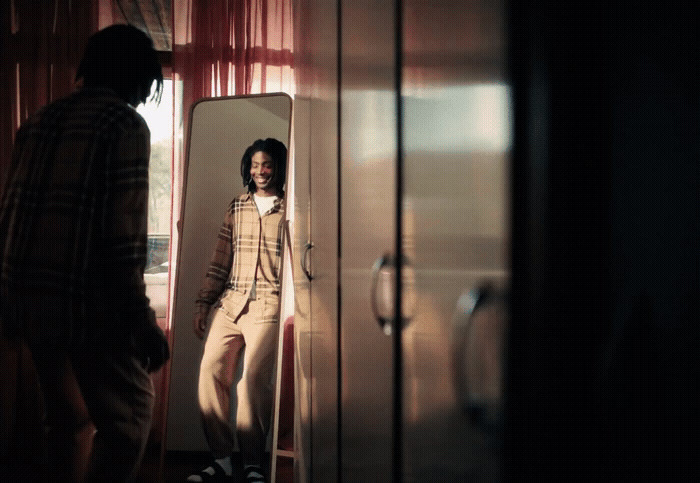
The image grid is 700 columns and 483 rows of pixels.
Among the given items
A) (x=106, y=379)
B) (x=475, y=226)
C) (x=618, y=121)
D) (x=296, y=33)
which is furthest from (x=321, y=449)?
(x=296, y=33)

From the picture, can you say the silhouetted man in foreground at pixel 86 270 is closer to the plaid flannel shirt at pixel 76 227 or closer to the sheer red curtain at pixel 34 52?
the plaid flannel shirt at pixel 76 227

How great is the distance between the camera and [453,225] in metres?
0.62

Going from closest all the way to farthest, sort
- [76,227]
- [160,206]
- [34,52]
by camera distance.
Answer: [76,227] → [34,52] → [160,206]

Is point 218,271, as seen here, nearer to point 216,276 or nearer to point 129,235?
point 216,276

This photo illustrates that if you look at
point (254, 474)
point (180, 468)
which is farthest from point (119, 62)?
point (180, 468)

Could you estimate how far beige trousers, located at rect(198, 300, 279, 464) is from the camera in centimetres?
218

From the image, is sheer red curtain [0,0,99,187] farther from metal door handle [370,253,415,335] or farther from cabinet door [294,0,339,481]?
metal door handle [370,253,415,335]

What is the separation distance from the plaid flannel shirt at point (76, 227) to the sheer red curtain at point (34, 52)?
5.08 feet

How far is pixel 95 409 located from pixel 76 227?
402 mm

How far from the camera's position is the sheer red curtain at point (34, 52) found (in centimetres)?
271

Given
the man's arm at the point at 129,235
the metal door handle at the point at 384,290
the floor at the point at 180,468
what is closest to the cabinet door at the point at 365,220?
the metal door handle at the point at 384,290

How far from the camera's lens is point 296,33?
261cm

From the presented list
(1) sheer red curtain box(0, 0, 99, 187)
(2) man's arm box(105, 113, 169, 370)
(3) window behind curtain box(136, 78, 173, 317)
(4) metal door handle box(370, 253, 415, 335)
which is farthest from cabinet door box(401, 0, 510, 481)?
(1) sheer red curtain box(0, 0, 99, 187)

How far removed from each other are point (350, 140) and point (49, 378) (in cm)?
84
